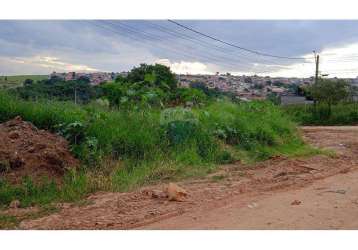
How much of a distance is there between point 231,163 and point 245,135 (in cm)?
133

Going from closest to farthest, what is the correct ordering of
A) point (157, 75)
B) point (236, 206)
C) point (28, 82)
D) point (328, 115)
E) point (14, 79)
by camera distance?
1. point (236, 206)
2. point (14, 79)
3. point (28, 82)
4. point (157, 75)
5. point (328, 115)

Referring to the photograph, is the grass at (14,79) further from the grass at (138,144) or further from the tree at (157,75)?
the tree at (157,75)

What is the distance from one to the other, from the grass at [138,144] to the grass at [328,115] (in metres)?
13.9

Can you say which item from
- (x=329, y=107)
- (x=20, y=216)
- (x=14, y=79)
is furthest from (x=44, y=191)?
(x=329, y=107)

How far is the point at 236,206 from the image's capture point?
5172 millimetres

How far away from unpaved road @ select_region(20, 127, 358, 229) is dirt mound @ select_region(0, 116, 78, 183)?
1.00m

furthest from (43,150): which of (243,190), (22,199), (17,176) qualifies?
(243,190)

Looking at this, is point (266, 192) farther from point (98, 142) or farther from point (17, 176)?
point (17, 176)

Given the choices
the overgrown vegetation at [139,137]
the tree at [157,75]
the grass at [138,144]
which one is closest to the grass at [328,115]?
the tree at [157,75]

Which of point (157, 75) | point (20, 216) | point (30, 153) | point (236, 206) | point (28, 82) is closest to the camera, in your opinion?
point (20, 216)

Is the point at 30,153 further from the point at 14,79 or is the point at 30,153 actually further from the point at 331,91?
the point at 331,91

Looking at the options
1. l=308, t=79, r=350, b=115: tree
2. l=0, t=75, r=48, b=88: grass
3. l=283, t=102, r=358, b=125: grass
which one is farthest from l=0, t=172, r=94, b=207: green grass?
l=308, t=79, r=350, b=115: tree

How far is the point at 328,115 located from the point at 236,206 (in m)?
19.6

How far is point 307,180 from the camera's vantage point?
266 inches
